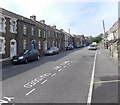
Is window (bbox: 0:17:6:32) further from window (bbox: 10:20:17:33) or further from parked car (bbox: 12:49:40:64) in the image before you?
parked car (bbox: 12:49:40:64)

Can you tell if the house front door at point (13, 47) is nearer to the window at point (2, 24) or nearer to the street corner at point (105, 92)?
the window at point (2, 24)

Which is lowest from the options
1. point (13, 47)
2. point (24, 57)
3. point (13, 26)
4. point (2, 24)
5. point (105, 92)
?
point (105, 92)

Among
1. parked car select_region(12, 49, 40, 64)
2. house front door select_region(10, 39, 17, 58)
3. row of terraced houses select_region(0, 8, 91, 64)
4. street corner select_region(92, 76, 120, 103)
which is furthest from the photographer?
house front door select_region(10, 39, 17, 58)

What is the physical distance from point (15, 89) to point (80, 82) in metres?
3.53

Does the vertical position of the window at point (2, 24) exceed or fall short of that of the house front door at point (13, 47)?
it exceeds it

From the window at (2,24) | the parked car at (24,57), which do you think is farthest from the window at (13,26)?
the parked car at (24,57)

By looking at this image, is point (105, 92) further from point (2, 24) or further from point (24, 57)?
point (2, 24)

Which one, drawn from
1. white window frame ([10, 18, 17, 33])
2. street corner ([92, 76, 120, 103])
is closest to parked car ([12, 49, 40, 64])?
white window frame ([10, 18, 17, 33])

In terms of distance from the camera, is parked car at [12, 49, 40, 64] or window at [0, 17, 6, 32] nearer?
parked car at [12, 49, 40, 64]

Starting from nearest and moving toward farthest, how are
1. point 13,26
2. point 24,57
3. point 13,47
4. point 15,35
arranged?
point 24,57
point 13,47
point 13,26
point 15,35

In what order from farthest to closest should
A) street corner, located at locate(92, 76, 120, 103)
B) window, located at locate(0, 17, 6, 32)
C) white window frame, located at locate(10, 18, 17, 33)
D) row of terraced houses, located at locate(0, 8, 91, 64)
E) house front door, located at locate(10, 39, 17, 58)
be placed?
house front door, located at locate(10, 39, 17, 58)
white window frame, located at locate(10, 18, 17, 33)
row of terraced houses, located at locate(0, 8, 91, 64)
window, located at locate(0, 17, 6, 32)
street corner, located at locate(92, 76, 120, 103)

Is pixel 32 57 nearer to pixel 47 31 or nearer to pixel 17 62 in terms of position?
pixel 17 62

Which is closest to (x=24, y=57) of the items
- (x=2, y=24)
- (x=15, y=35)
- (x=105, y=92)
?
(x=2, y=24)

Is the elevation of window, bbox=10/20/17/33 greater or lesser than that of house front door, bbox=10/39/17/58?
greater
